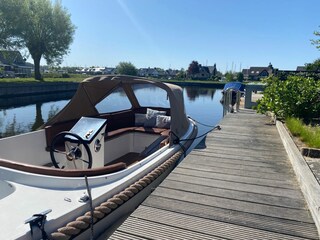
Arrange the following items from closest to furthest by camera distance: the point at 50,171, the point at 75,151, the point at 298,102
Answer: the point at 50,171
the point at 75,151
the point at 298,102

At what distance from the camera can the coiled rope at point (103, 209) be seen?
2.37 metres

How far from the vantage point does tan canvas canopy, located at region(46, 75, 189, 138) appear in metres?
5.44

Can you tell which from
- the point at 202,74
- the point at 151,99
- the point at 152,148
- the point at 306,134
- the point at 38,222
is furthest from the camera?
the point at 202,74

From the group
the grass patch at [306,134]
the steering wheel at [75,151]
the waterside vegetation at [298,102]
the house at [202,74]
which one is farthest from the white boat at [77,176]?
the house at [202,74]

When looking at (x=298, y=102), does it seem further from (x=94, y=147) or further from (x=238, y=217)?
(x=94, y=147)

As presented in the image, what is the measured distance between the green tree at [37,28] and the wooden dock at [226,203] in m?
31.7

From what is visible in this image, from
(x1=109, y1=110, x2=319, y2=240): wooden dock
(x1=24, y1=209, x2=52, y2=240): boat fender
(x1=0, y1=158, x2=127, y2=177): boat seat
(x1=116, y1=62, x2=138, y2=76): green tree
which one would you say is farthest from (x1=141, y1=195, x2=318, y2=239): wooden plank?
Result: (x1=116, y1=62, x2=138, y2=76): green tree

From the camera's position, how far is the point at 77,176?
9.96 ft

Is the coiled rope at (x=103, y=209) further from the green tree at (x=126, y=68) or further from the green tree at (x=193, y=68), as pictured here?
the green tree at (x=193, y=68)

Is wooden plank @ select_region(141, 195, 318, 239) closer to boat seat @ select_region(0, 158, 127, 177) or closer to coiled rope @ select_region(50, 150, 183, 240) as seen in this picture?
coiled rope @ select_region(50, 150, 183, 240)

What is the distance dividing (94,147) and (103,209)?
1.15 metres

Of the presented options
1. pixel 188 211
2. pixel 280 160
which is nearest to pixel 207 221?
pixel 188 211

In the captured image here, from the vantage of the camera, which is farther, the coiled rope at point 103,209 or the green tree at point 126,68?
the green tree at point 126,68

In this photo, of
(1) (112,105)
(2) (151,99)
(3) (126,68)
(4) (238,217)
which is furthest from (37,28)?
(3) (126,68)
